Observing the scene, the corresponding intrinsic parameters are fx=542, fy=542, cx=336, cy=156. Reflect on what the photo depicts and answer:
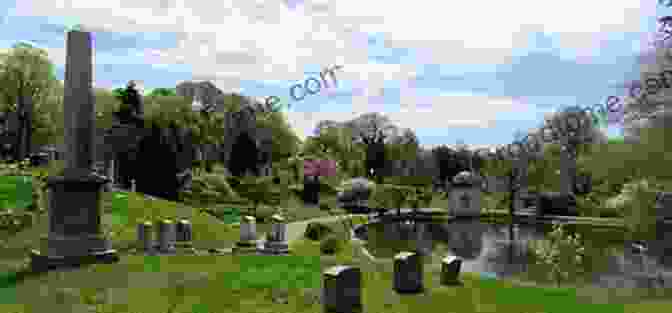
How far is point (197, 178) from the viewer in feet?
151

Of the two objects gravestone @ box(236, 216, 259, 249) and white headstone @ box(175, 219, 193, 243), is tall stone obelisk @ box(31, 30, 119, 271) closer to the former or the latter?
white headstone @ box(175, 219, 193, 243)

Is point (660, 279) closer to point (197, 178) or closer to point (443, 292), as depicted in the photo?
point (443, 292)

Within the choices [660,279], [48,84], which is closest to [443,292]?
[660,279]

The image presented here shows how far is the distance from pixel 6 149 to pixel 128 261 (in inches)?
2017

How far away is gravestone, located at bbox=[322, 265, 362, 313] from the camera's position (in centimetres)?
896

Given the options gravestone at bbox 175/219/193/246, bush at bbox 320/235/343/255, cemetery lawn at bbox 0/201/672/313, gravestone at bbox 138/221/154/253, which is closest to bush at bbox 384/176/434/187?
bush at bbox 320/235/343/255

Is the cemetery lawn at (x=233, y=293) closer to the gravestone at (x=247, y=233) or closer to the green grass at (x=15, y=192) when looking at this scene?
the gravestone at (x=247, y=233)

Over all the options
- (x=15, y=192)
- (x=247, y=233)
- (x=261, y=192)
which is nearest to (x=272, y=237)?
(x=247, y=233)

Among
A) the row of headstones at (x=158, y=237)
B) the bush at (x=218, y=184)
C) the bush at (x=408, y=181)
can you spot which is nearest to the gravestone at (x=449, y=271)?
the row of headstones at (x=158, y=237)

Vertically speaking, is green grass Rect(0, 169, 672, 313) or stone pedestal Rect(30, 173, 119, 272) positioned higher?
stone pedestal Rect(30, 173, 119, 272)

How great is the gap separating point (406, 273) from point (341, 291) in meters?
2.11

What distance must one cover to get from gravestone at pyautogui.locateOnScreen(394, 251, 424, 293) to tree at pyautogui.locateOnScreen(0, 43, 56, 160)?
44056mm

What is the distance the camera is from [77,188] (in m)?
12.7

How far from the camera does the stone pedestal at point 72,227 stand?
1244cm
